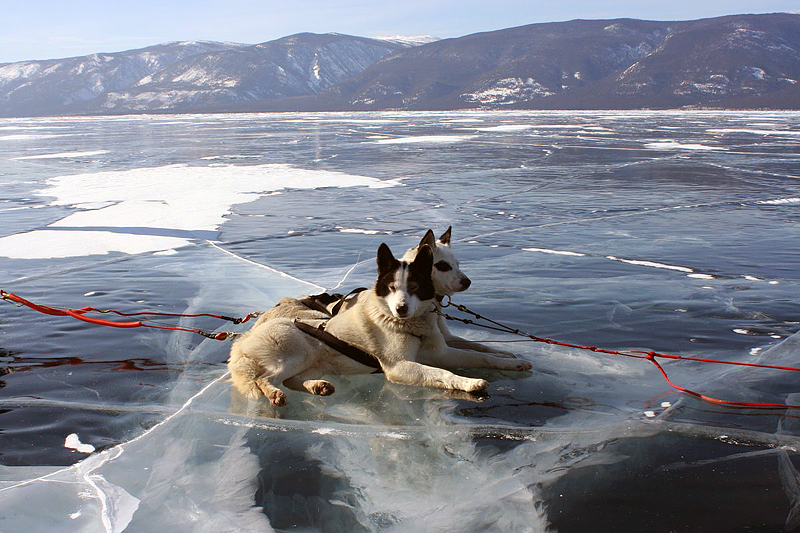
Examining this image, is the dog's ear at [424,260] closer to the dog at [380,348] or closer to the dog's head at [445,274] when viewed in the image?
the dog at [380,348]

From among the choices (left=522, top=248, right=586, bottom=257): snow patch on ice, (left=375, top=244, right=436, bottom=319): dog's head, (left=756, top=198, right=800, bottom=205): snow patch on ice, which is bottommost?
(left=522, top=248, right=586, bottom=257): snow patch on ice

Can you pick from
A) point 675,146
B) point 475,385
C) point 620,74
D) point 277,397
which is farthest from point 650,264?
point 620,74

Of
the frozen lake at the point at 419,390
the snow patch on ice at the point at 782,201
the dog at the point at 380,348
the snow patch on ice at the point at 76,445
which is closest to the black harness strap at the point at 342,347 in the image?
the dog at the point at 380,348

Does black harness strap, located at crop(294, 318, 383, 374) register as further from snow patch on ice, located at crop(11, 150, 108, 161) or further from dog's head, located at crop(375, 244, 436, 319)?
snow patch on ice, located at crop(11, 150, 108, 161)

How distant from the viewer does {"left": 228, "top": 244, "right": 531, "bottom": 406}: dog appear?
14.5 feet

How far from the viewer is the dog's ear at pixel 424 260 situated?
14.5ft

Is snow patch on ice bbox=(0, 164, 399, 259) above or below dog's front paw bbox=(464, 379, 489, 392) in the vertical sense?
above

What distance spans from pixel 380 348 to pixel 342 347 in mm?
253

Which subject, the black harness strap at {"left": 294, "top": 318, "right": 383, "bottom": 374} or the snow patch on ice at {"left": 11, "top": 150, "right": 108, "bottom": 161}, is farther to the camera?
the snow patch on ice at {"left": 11, "top": 150, "right": 108, "bottom": 161}

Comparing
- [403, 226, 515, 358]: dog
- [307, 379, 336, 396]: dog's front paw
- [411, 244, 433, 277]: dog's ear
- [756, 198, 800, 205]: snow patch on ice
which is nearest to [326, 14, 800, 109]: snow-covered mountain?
[756, 198, 800, 205]: snow patch on ice

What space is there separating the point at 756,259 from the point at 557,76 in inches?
6286

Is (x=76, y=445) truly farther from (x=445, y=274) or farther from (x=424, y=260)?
(x=445, y=274)

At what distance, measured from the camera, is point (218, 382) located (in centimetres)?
484

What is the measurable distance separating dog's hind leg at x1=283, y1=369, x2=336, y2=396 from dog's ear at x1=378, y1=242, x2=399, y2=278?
79cm
